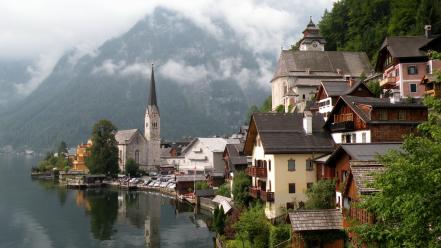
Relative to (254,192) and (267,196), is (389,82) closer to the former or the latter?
(254,192)

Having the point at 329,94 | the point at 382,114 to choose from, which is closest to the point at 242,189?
the point at 382,114

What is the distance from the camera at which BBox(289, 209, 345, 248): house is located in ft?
92.5

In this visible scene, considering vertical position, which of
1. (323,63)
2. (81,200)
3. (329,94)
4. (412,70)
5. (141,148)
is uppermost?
(323,63)

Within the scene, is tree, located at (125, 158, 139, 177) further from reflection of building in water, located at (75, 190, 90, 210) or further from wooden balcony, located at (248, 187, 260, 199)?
wooden balcony, located at (248, 187, 260, 199)

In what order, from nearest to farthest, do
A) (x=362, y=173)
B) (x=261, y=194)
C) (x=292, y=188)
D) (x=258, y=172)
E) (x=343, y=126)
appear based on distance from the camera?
(x=362, y=173)
(x=343, y=126)
(x=292, y=188)
(x=261, y=194)
(x=258, y=172)

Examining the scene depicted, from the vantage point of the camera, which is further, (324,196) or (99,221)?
(99,221)

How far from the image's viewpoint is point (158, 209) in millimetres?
70312

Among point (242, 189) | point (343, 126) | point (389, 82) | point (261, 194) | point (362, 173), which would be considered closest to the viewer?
point (362, 173)

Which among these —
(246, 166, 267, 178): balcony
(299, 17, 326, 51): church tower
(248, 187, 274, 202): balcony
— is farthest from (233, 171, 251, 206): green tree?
(299, 17, 326, 51): church tower

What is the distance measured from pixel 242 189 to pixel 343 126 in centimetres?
1233

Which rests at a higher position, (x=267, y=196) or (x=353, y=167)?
(x=353, y=167)

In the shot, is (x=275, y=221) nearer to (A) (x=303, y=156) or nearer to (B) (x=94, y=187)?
(A) (x=303, y=156)

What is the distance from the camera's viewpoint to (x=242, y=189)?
1844 inches

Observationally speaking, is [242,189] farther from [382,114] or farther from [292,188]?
[382,114]
